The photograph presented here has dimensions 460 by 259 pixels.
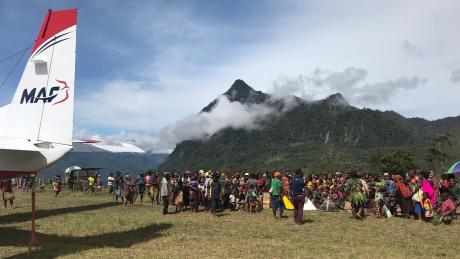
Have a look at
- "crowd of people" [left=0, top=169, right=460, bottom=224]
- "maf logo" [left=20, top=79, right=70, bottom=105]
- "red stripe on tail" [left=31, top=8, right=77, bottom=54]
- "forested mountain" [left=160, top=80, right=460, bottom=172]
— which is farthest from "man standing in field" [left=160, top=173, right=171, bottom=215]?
"forested mountain" [left=160, top=80, right=460, bottom=172]

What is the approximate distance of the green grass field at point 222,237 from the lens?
9250 millimetres

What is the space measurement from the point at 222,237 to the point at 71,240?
4.03m

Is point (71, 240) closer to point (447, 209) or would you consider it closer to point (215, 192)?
point (215, 192)

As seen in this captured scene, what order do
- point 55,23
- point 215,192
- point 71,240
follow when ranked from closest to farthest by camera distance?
point 55,23 < point 71,240 < point 215,192

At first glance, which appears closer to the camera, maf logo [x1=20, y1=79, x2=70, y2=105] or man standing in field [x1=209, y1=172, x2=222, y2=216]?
maf logo [x1=20, y1=79, x2=70, y2=105]

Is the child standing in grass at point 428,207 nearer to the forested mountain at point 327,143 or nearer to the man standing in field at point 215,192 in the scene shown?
the man standing in field at point 215,192

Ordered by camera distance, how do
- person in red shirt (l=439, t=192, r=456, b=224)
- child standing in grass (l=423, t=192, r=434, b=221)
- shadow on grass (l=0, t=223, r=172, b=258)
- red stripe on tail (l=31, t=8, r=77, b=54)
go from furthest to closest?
child standing in grass (l=423, t=192, r=434, b=221) → person in red shirt (l=439, t=192, r=456, b=224) → red stripe on tail (l=31, t=8, r=77, b=54) → shadow on grass (l=0, t=223, r=172, b=258)

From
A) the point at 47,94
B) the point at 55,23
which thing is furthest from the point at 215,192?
the point at 55,23

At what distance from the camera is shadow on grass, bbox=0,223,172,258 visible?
9375 mm

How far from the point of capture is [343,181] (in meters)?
18.9

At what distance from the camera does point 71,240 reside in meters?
10.8

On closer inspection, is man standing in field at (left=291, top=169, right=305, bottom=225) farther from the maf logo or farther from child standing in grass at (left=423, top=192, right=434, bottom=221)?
the maf logo

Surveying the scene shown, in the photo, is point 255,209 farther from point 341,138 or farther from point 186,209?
point 341,138

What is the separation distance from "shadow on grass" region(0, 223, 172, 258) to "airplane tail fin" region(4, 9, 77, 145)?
2538 mm
